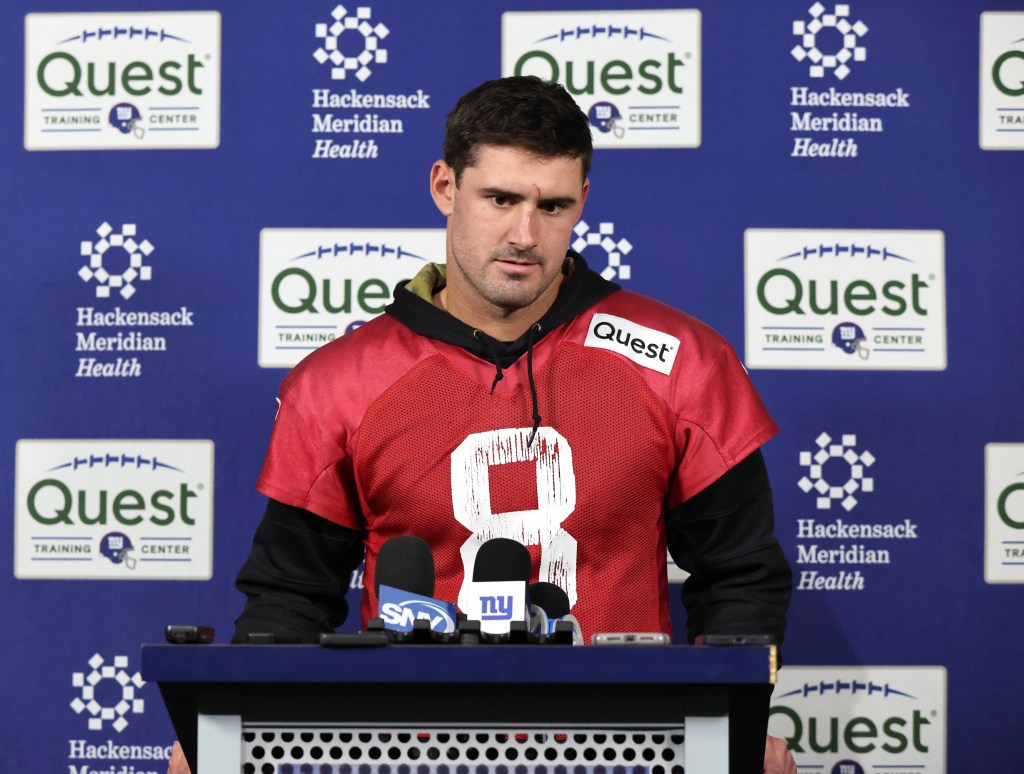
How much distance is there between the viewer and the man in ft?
5.19

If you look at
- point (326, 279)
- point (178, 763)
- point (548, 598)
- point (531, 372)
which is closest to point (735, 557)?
point (531, 372)

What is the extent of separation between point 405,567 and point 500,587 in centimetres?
8

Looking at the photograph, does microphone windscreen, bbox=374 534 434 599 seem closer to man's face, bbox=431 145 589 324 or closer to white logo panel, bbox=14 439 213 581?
man's face, bbox=431 145 589 324

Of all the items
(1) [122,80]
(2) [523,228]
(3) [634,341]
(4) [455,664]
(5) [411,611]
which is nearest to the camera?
(4) [455,664]

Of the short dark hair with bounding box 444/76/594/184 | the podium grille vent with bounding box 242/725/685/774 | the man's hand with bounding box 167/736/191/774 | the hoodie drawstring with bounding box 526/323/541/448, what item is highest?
the short dark hair with bounding box 444/76/594/184

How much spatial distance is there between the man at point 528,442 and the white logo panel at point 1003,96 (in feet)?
2.70

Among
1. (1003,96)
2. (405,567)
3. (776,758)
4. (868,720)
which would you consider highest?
(1003,96)

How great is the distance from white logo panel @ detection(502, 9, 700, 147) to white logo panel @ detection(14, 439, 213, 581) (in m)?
0.88

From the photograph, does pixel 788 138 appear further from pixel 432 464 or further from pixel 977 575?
→ pixel 432 464

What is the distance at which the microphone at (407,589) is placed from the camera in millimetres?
1022

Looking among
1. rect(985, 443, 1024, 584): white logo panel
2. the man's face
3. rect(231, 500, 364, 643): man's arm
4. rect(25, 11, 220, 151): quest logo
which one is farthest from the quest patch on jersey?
rect(25, 11, 220, 151): quest logo

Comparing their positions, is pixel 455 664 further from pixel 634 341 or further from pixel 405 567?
pixel 634 341

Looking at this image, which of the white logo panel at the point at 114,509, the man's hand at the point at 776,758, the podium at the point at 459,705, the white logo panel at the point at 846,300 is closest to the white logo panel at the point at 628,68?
the white logo panel at the point at 846,300

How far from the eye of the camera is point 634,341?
1.70 meters
